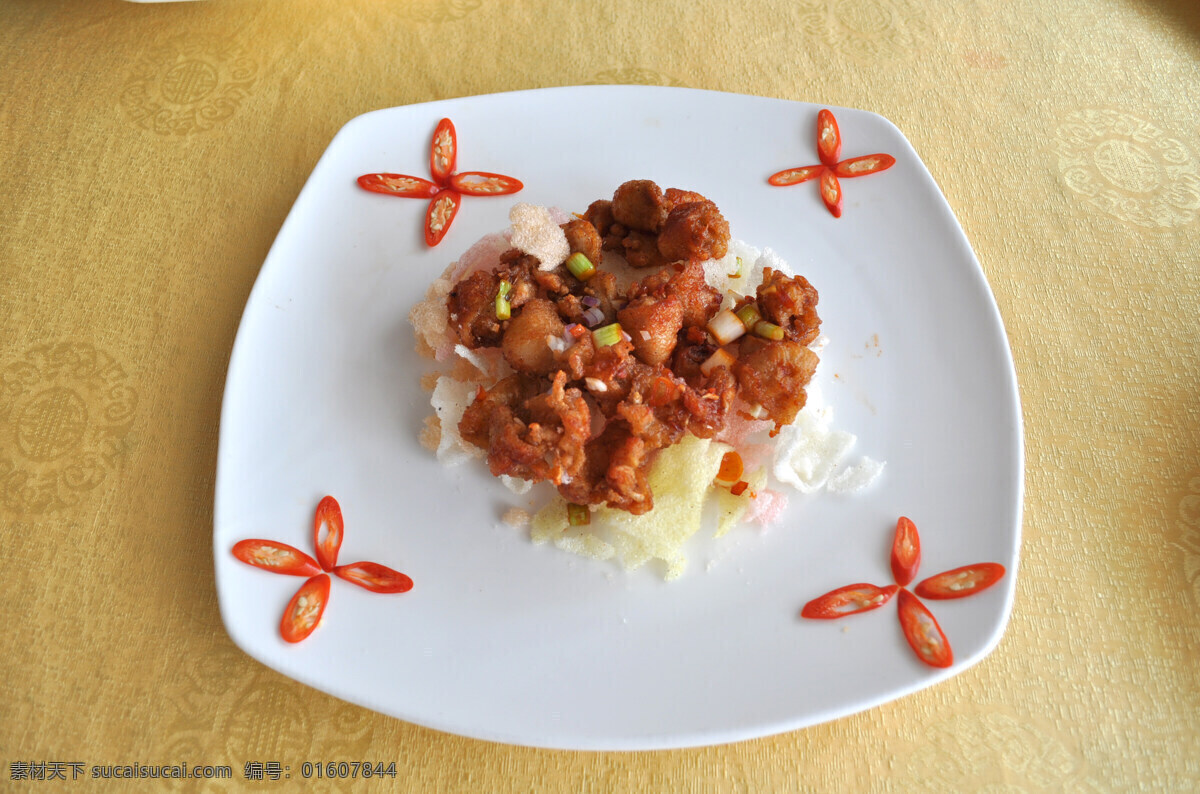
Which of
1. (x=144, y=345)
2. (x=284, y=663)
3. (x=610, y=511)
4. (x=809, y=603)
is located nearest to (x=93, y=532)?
(x=144, y=345)

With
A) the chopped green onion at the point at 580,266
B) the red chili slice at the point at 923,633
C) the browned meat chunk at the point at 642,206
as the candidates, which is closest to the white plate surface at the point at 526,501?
the red chili slice at the point at 923,633

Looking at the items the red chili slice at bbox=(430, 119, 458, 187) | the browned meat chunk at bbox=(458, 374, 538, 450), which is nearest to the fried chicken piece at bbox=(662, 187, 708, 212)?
the browned meat chunk at bbox=(458, 374, 538, 450)

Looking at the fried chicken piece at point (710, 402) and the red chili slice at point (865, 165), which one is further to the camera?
the red chili slice at point (865, 165)

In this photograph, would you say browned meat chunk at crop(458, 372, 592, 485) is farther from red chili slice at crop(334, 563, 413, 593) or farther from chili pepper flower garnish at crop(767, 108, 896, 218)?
chili pepper flower garnish at crop(767, 108, 896, 218)

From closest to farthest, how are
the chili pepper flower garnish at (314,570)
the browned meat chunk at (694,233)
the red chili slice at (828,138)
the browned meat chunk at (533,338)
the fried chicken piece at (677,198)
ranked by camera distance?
the chili pepper flower garnish at (314,570) < the browned meat chunk at (533,338) < the browned meat chunk at (694,233) < the fried chicken piece at (677,198) < the red chili slice at (828,138)

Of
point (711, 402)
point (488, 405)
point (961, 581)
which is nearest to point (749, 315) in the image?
point (711, 402)

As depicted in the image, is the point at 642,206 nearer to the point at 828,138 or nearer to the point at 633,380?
the point at 633,380

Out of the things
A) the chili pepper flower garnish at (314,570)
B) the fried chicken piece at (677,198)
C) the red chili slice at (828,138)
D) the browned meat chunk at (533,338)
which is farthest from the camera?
the red chili slice at (828,138)

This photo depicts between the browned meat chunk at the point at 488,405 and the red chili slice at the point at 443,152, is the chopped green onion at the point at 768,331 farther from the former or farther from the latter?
the red chili slice at the point at 443,152
